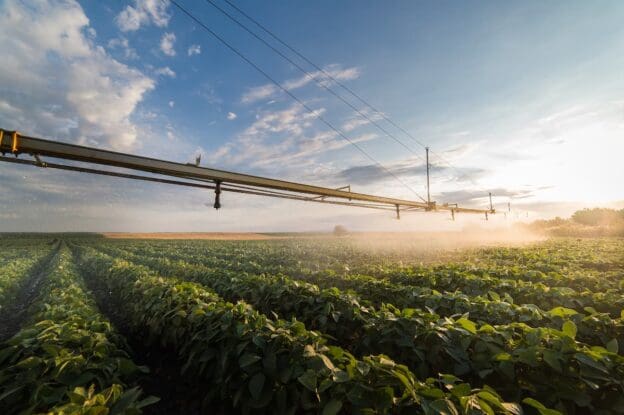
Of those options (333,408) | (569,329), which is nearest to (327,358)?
(333,408)

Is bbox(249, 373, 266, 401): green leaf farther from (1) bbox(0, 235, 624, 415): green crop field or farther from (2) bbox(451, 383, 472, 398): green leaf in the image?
(2) bbox(451, 383, 472, 398): green leaf

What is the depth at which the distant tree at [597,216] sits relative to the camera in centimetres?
5709

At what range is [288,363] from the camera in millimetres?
3137

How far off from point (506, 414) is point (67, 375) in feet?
13.9

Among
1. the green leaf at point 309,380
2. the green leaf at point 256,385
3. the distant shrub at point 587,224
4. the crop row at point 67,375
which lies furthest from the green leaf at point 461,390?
the distant shrub at point 587,224

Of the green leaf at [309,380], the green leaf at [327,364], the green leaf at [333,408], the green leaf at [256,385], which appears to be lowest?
the green leaf at [256,385]

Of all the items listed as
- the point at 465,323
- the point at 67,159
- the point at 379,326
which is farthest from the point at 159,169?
the point at 465,323

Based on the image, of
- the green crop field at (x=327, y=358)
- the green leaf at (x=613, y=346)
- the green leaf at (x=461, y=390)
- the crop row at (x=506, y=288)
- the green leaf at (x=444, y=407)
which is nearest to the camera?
the green leaf at (x=444, y=407)

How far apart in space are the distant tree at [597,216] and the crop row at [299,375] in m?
77.6

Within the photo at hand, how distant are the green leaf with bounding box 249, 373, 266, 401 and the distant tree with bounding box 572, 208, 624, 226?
7820 cm

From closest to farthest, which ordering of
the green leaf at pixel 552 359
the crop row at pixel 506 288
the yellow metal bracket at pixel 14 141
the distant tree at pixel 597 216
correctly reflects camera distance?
the green leaf at pixel 552 359
the yellow metal bracket at pixel 14 141
the crop row at pixel 506 288
the distant tree at pixel 597 216

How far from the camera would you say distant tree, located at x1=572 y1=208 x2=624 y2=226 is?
187ft

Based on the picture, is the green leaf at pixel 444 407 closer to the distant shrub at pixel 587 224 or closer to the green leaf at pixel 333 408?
the green leaf at pixel 333 408

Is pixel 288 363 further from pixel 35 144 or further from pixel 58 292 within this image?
pixel 58 292
